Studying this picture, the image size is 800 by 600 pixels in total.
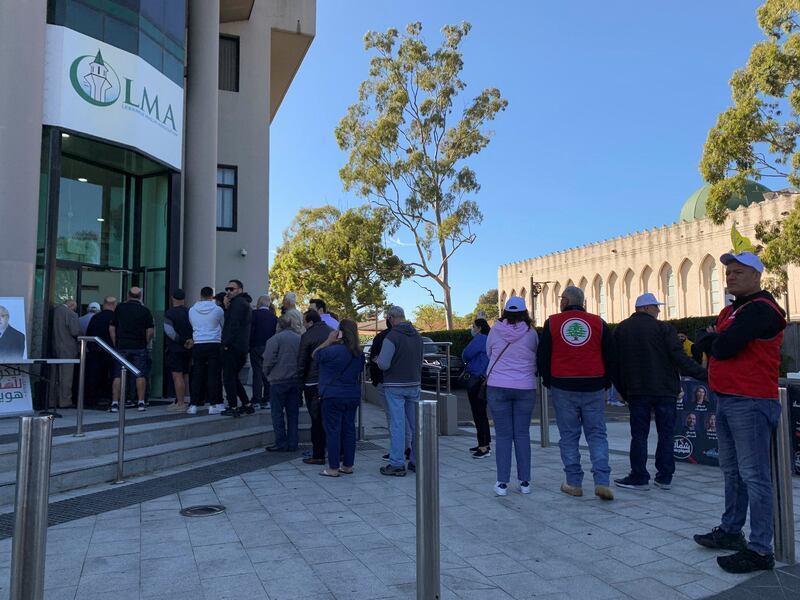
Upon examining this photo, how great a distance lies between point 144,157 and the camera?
1093 cm

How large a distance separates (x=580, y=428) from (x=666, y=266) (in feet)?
175

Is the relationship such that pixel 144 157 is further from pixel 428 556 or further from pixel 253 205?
pixel 428 556

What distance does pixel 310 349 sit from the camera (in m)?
7.60

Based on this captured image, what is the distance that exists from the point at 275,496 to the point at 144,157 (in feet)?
24.3

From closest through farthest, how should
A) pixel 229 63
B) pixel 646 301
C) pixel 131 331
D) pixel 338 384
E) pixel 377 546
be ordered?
pixel 377 546 → pixel 646 301 → pixel 338 384 → pixel 131 331 → pixel 229 63

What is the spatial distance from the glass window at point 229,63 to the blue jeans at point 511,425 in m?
13.6

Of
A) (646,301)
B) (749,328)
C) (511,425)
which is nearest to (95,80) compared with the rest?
(511,425)

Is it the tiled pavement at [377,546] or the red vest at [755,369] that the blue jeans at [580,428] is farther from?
the red vest at [755,369]

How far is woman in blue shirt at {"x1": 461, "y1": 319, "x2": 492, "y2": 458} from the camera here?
8.20m

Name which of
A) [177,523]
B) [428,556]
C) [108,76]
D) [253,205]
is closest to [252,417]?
[177,523]

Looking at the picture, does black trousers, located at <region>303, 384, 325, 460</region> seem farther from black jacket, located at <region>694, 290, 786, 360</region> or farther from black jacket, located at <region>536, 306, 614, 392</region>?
black jacket, located at <region>694, 290, 786, 360</region>

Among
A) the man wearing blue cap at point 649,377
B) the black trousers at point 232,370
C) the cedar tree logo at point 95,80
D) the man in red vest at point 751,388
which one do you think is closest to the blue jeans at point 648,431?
the man wearing blue cap at point 649,377

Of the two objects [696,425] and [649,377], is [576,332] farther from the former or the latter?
[696,425]

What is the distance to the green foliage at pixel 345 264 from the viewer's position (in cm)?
3447
